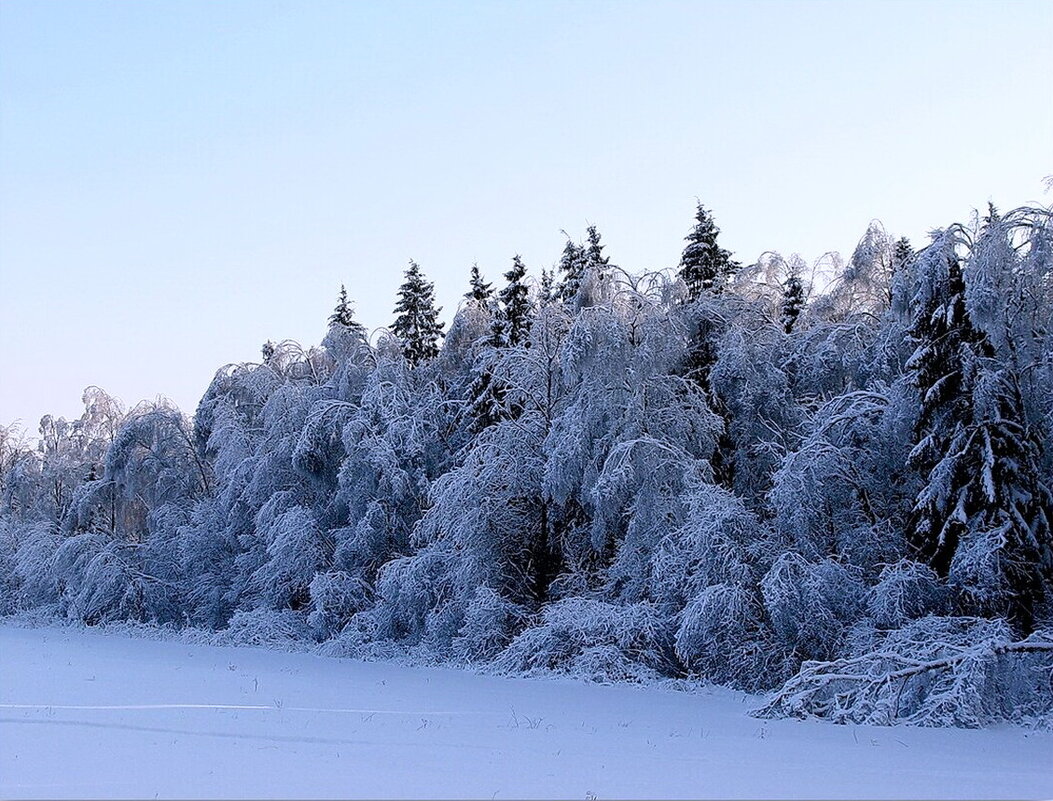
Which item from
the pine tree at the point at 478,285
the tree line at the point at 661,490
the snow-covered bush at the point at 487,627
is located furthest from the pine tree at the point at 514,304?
the snow-covered bush at the point at 487,627

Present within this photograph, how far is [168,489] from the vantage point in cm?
2781

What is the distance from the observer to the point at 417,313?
115ft

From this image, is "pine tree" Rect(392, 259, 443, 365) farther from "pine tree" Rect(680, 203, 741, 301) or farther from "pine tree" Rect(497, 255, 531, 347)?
"pine tree" Rect(680, 203, 741, 301)

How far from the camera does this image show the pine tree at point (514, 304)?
2503 centimetres

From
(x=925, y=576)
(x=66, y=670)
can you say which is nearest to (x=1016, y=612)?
(x=925, y=576)

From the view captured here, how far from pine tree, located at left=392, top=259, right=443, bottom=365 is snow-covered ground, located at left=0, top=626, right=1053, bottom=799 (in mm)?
20902

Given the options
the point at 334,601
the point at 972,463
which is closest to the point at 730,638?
the point at 972,463

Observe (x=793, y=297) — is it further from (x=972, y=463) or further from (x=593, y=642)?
(x=593, y=642)

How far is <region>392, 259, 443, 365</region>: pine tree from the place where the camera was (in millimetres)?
34812

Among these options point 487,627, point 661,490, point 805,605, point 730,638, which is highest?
point 661,490

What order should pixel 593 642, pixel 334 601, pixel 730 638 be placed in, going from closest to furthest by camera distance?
1. pixel 730 638
2. pixel 593 642
3. pixel 334 601

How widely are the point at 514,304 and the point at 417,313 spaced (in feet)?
30.7

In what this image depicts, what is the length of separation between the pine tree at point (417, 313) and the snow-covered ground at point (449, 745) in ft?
68.6

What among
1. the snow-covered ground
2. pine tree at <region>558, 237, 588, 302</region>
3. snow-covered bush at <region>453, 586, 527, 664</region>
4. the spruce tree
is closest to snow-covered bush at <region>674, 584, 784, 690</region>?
the snow-covered ground
